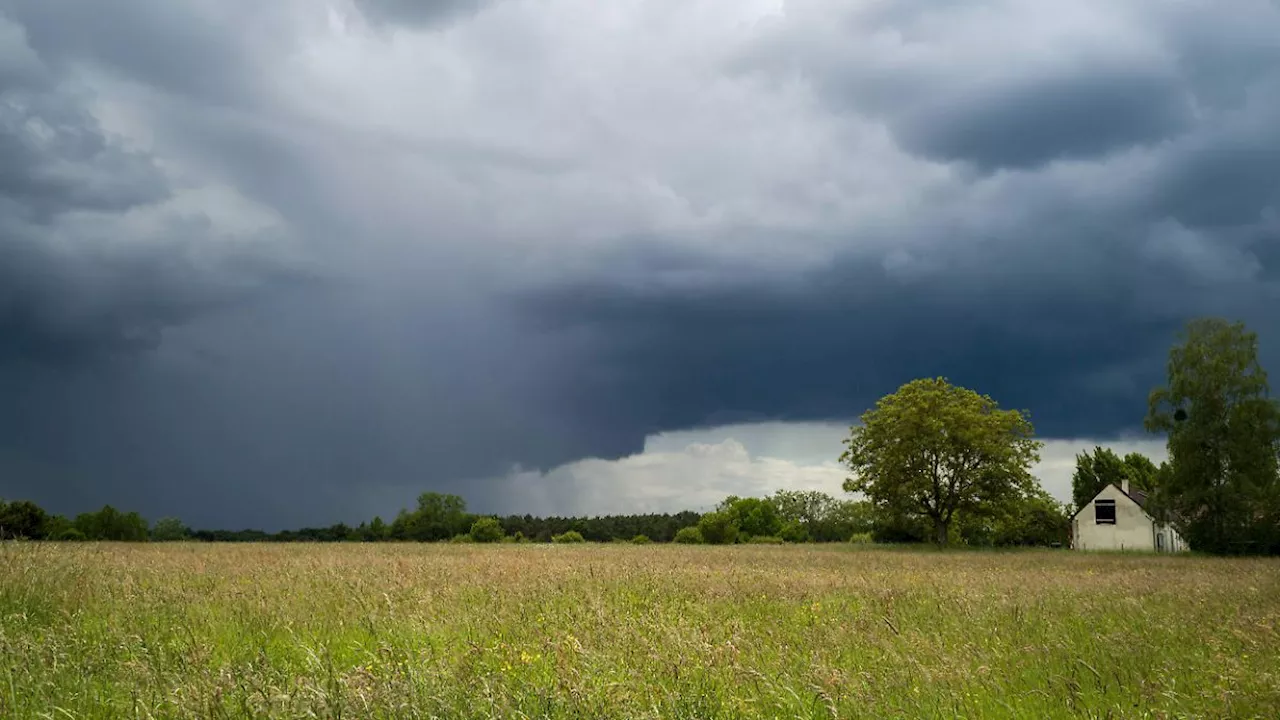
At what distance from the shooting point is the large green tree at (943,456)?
4722 centimetres

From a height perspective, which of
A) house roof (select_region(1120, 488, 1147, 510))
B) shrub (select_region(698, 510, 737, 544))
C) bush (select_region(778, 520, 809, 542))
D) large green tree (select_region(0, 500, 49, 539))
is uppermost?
house roof (select_region(1120, 488, 1147, 510))

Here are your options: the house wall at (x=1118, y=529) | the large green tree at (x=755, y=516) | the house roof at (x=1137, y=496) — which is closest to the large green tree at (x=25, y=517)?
the large green tree at (x=755, y=516)

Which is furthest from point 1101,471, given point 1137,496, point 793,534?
point 793,534

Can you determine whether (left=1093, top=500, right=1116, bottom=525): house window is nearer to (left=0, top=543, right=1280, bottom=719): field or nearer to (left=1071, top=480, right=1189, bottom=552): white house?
(left=1071, top=480, right=1189, bottom=552): white house

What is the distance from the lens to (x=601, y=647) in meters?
8.61

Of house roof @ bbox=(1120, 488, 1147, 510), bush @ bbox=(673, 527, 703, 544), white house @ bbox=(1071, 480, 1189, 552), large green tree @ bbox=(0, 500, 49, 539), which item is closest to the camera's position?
large green tree @ bbox=(0, 500, 49, 539)

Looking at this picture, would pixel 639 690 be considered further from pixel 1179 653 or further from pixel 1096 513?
pixel 1096 513

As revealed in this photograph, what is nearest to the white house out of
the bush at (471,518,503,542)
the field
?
the bush at (471,518,503,542)

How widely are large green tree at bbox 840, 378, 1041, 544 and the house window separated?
3877 centimetres

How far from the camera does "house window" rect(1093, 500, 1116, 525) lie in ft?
259

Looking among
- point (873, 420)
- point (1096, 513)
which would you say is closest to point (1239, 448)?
point (873, 420)

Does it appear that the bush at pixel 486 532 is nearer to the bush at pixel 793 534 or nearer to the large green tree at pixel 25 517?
the large green tree at pixel 25 517

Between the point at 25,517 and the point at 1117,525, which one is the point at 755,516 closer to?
the point at 1117,525

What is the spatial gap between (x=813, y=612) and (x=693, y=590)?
3087 millimetres
